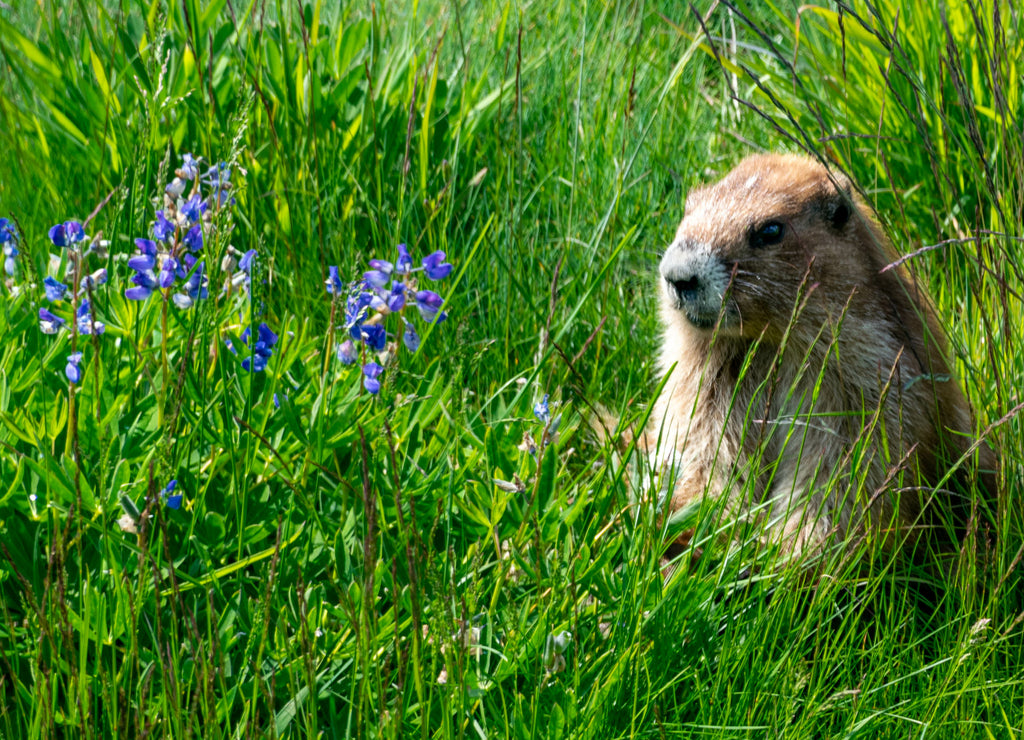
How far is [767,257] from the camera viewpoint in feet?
8.93

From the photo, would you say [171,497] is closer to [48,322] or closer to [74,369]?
[74,369]

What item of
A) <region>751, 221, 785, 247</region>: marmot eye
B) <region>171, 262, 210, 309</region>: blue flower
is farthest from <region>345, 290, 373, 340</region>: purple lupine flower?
<region>751, 221, 785, 247</region>: marmot eye

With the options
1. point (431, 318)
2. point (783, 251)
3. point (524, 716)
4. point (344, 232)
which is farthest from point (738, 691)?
point (344, 232)

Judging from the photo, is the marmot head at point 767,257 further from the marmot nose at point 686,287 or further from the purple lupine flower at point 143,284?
the purple lupine flower at point 143,284

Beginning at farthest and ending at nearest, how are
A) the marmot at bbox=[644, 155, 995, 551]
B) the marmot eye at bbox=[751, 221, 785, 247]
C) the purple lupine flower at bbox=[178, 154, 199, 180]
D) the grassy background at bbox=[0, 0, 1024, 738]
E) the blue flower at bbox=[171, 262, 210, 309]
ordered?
the marmot eye at bbox=[751, 221, 785, 247], the marmot at bbox=[644, 155, 995, 551], the purple lupine flower at bbox=[178, 154, 199, 180], the blue flower at bbox=[171, 262, 210, 309], the grassy background at bbox=[0, 0, 1024, 738]

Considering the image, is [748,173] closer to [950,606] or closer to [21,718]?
[950,606]

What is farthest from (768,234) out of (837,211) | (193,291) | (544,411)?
(193,291)

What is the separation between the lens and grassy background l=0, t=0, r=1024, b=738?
1753mm

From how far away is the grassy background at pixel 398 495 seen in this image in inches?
69.0

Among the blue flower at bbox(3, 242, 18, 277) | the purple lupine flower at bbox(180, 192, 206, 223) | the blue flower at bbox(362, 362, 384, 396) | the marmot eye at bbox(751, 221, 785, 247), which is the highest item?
the purple lupine flower at bbox(180, 192, 206, 223)

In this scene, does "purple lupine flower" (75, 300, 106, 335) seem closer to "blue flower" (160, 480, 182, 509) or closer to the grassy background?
the grassy background

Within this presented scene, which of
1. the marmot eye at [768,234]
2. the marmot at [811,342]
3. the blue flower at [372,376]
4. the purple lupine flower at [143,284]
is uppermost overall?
the purple lupine flower at [143,284]

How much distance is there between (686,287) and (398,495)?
56.1 inches

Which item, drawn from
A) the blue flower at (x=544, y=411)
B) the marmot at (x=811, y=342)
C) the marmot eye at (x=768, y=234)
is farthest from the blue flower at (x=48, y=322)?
the marmot eye at (x=768, y=234)
